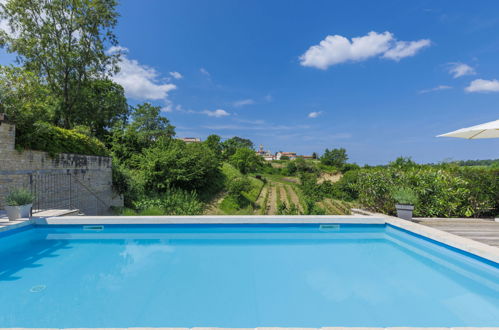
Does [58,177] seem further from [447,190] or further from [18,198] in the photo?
[447,190]

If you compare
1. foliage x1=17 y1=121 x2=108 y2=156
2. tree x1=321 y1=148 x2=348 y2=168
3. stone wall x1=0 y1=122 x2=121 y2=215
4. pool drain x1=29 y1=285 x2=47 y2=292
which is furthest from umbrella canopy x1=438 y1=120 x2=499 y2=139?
tree x1=321 y1=148 x2=348 y2=168

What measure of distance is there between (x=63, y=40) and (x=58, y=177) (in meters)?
9.66

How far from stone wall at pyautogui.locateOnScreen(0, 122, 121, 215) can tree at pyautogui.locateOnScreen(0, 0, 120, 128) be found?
21.9ft

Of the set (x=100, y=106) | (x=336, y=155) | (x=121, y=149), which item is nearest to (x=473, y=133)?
(x=121, y=149)

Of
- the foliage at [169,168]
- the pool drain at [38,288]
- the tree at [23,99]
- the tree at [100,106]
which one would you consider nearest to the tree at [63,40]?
the tree at [23,99]

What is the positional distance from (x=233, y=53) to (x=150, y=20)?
20.4 feet

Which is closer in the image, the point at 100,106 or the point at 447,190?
the point at 447,190

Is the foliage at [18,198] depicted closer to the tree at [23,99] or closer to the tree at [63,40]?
the tree at [23,99]

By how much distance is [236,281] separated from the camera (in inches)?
109

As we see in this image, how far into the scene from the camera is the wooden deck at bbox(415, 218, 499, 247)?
355 cm

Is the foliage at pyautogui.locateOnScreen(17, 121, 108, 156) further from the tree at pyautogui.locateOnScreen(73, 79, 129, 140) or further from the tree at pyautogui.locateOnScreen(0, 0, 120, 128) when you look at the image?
the tree at pyautogui.locateOnScreen(73, 79, 129, 140)

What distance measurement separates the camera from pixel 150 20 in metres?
9.01

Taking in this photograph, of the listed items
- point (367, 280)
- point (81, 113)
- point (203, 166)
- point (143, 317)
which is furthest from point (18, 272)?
point (81, 113)

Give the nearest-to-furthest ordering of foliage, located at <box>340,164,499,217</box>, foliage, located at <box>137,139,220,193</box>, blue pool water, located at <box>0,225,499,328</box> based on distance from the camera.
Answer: blue pool water, located at <box>0,225,499,328</box> < foliage, located at <box>340,164,499,217</box> < foliage, located at <box>137,139,220,193</box>
